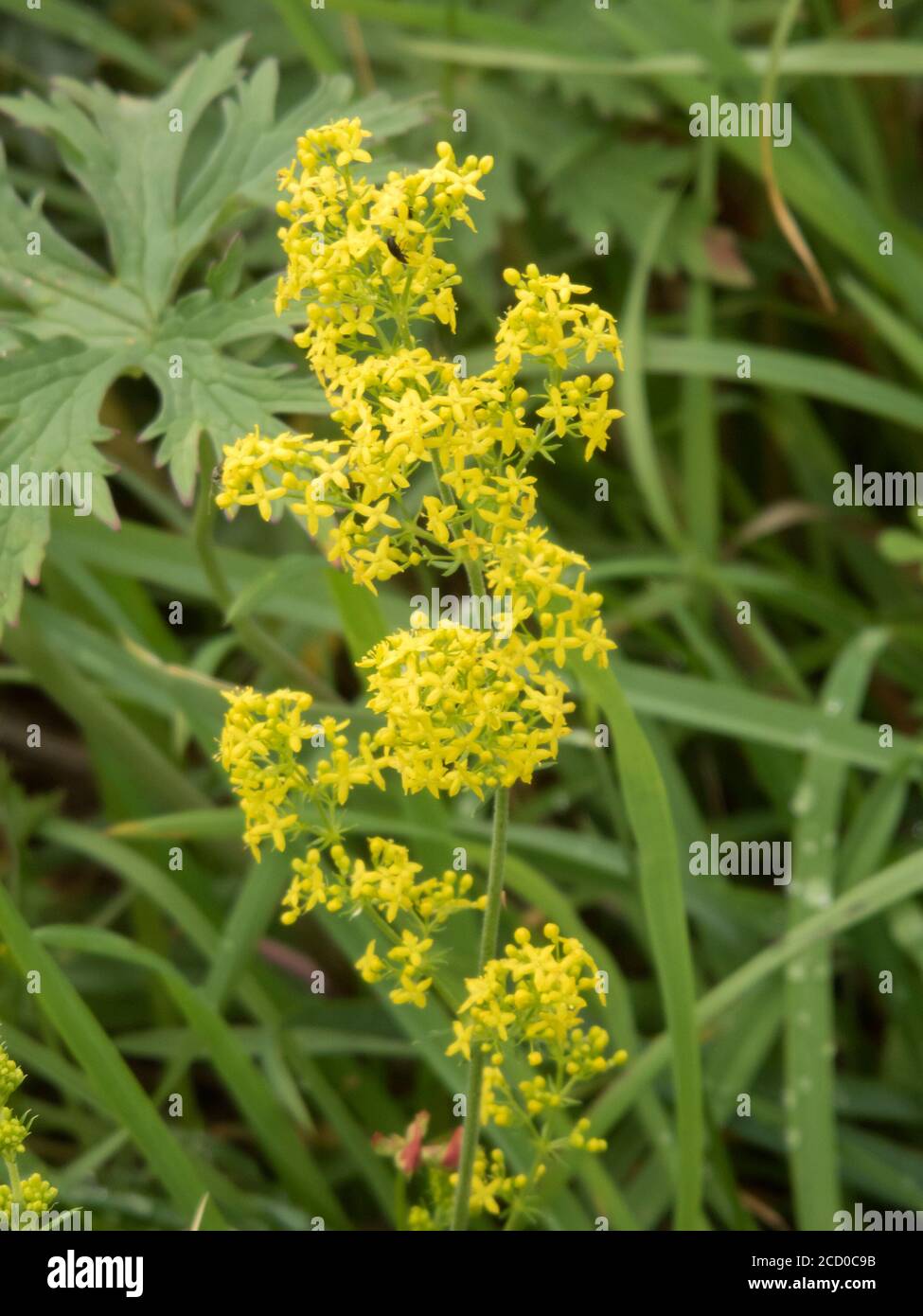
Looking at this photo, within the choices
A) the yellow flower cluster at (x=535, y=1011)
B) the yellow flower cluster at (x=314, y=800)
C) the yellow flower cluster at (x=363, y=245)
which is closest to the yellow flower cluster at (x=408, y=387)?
the yellow flower cluster at (x=363, y=245)

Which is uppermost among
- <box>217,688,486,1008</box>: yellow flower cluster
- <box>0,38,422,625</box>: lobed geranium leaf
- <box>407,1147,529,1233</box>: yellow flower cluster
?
<box>0,38,422,625</box>: lobed geranium leaf

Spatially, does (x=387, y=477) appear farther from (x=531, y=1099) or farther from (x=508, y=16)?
Result: (x=508, y=16)

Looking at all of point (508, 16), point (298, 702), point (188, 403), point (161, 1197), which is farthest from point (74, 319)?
point (508, 16)

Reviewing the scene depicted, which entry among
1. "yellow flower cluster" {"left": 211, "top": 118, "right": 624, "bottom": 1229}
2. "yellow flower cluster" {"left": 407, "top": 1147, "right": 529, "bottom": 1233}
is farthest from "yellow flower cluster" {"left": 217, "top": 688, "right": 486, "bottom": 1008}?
"yellow flower cluster" {"left": 407, "top": 1147, "right": 529, "bottom": 1233}

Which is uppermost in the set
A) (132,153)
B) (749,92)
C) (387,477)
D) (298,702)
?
(749,92)

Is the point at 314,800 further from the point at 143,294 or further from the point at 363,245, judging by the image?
the point at 143,294

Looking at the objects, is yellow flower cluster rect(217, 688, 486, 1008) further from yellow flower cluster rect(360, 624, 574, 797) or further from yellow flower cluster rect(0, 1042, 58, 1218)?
yellow flower cluster rect(0, 1042, 58, 1218)

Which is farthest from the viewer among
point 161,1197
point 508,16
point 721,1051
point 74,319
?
point 508,16
